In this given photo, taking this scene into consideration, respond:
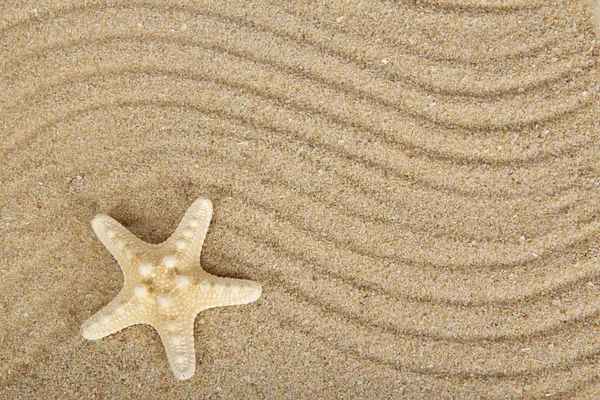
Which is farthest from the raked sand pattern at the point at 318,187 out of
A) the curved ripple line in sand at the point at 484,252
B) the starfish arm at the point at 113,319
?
the starfish arm at the point at 113,319

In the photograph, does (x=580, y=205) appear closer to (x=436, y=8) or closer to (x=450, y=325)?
(x=450, y=325)

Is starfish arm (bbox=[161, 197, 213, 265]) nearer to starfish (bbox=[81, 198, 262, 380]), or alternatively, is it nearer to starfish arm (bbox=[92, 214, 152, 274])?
starfish (bbox=[81, 198, 262, 380])

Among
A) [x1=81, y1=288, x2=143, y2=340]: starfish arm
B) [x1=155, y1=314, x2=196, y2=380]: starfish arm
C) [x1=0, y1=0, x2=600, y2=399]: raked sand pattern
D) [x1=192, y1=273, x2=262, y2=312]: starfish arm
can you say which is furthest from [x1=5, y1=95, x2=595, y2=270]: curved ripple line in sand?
[x1=81, y1=288, x2=143, y2=340]: starfish arm

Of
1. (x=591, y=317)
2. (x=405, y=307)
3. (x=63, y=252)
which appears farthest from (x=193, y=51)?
(x=591, y=317)

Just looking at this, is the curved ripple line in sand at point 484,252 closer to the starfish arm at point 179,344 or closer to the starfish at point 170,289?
the starfish at point 170,289

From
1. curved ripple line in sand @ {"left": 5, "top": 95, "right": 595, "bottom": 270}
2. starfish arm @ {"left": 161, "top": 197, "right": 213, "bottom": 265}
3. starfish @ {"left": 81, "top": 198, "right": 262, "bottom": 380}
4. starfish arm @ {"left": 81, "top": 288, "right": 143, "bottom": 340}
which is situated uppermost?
curved ripple line in sand @ {"left": 5, "top": 95, "right": 595, "bottom": 270}

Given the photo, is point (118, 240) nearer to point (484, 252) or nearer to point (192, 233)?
point (192, 233)

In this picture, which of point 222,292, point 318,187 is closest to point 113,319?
point 222,292

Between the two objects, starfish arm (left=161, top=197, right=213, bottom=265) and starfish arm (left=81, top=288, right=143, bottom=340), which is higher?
starfish arm (left=161, top=197, right=213, bottom=265)
